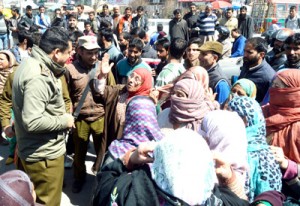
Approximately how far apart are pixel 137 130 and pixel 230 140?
0.57 meters

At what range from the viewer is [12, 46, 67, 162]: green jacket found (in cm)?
252

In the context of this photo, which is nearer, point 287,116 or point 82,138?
point 287,116

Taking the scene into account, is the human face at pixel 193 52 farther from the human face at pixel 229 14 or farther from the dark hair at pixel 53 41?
the human face at pixel 229 14

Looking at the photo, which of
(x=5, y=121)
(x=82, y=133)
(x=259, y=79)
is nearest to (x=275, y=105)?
(x=259, y=79)

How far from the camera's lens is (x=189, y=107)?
2496 mm

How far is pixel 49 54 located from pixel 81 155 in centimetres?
159

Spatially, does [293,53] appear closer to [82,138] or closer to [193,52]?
[193,52]

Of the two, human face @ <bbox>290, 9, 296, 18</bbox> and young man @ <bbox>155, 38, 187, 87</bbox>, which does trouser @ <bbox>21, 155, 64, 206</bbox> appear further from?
human face @ <bbox>290, 9, 296, 18</bbox>

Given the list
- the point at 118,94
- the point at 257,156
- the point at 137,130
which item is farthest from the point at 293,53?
the point at 137,130

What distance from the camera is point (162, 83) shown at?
3791 millimetres

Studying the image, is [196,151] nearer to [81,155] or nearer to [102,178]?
[102,178]

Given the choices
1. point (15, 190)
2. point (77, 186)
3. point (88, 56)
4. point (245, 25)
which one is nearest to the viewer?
point (15, 190)

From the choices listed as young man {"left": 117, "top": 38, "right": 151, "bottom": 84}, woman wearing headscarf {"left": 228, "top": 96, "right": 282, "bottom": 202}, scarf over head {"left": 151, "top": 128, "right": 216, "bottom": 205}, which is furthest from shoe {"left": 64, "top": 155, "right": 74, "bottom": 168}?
scarf over head {"left": 151, "top": 128, "right": 216, "bottom": 205}

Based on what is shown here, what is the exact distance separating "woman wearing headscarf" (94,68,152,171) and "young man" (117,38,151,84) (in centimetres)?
105
